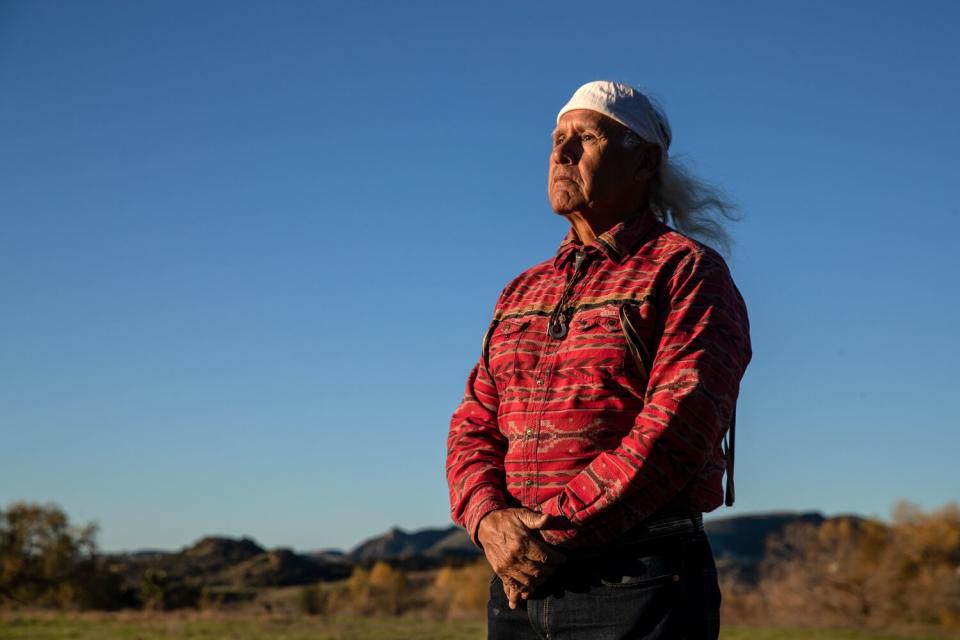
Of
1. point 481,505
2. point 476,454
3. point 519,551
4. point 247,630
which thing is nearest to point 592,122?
point 476,454

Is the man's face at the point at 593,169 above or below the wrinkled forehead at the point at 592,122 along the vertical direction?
below

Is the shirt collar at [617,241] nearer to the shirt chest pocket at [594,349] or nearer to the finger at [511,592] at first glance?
the shirt chest pocket at [594,349]

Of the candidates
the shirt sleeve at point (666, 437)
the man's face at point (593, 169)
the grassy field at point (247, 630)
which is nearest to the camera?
the shirt sleeve at point (666, 437)

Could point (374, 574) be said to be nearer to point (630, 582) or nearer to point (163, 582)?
point (163, 582)

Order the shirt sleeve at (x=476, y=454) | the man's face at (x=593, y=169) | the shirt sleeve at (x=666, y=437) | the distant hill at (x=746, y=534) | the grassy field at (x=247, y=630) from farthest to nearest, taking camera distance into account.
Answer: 1. the distant hill at (x=746, y=534)
2. the grassy field at (x=247, y=630)
3. the man's face at (x=593, y=169)
4. the shirt sleeve at (x=476, y=454)
5. the shirt sleeve at (x=666, y=437)

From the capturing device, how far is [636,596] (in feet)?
8.50

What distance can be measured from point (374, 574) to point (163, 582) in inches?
407

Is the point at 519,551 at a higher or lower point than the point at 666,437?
lower

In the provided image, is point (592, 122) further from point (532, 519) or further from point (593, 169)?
point (532, 519)

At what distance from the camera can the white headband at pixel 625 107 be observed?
324 cm

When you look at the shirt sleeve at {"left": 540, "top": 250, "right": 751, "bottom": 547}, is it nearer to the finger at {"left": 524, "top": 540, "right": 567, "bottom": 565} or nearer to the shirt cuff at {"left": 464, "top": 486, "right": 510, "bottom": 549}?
the finger at {"left": 524, "top": 540, "right": 567, "bottom": 565}

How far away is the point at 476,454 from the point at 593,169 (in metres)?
1.00

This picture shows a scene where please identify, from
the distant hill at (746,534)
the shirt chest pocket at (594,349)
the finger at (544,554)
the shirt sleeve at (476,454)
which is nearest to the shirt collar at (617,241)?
the shirt chest pocket at (594,349)

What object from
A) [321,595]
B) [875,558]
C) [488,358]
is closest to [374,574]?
[321,595]
